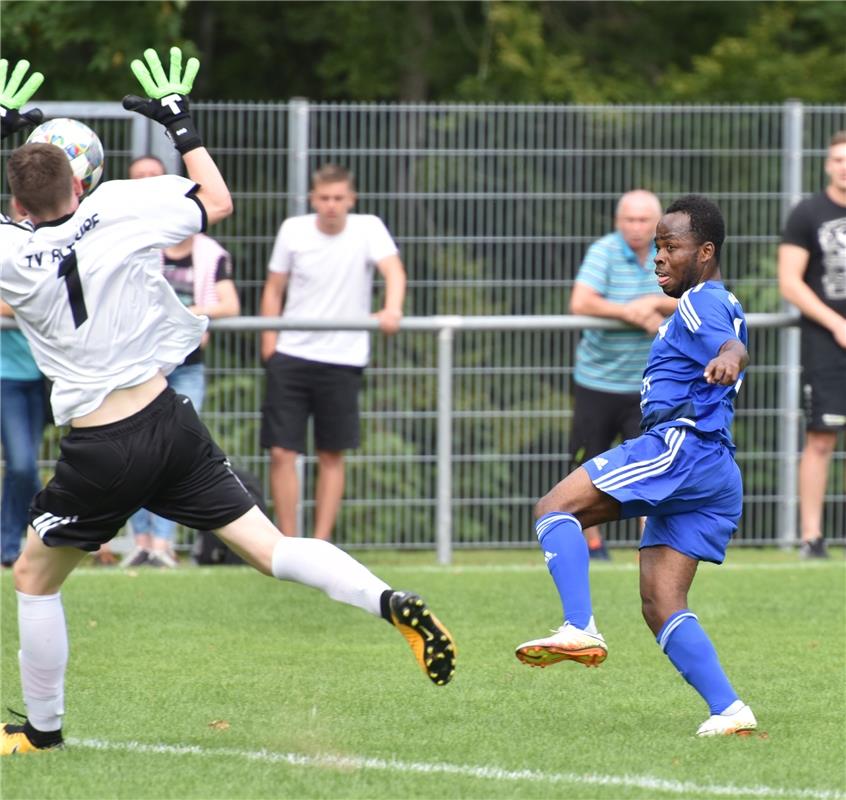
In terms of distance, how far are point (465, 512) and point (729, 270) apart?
97.9 inches

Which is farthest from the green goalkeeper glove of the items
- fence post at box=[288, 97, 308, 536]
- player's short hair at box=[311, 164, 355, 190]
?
fence post at box=[288, 97, 308, 536]

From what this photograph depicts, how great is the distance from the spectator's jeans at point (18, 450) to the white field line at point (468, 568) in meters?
0.44

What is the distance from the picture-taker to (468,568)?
409 inches

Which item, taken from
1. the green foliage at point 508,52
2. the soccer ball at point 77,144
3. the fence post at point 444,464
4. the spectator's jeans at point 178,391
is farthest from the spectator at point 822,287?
the green foliage at point 508,52

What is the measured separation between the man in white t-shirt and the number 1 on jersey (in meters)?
4.85

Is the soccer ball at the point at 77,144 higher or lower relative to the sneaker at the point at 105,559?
higher

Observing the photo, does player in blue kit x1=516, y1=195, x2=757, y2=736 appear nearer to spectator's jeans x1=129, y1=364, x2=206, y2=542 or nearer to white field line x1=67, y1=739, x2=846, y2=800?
white field line x1=67, y1=739, x2=846, y2=800

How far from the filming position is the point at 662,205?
1233 cm

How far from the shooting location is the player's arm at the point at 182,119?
5809mm

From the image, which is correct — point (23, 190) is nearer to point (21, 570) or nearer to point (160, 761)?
point (21, 570)

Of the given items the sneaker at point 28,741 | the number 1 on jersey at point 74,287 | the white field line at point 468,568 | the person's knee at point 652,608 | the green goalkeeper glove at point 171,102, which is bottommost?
the white field line at point 468,568

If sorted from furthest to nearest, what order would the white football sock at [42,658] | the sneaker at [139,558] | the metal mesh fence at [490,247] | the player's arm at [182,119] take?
the metal mesh fence at [490,247] < the sneaker at [139,558] < the player's arm at [182,119] < the white football sock at [42,658]

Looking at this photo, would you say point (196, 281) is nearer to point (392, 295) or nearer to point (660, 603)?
point (392, 295)

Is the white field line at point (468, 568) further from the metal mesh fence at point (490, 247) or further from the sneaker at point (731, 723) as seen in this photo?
the sneaker at point (731, 723)
